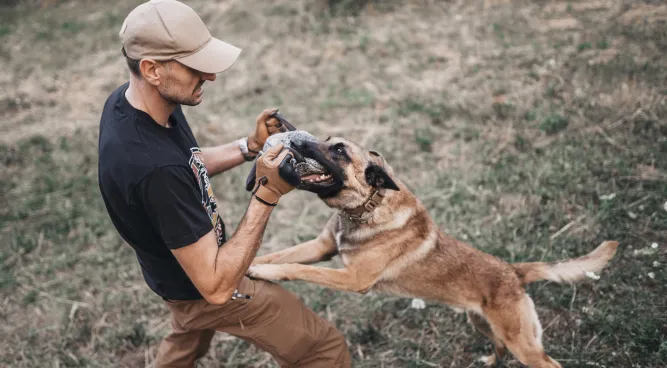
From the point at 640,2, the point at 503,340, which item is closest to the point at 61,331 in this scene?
the point at 503,340

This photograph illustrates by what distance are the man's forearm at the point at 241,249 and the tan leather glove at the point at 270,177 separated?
5 cm

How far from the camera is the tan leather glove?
2461 mm

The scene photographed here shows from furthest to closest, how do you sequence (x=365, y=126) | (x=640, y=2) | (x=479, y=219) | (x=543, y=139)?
(x=640, y=2)
(x=365, y=126)
(x=543, y=139)
(x=479, y=219)

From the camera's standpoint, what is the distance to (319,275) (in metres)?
3.01

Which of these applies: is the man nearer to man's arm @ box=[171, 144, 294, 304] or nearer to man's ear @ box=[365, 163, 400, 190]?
man's arm @ box=[171, 144, 294, 304]

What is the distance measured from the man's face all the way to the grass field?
7.49ft

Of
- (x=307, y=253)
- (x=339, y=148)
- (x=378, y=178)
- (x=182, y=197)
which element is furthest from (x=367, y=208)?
(x=182, y=197)

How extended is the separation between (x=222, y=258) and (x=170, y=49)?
1065 millimetres

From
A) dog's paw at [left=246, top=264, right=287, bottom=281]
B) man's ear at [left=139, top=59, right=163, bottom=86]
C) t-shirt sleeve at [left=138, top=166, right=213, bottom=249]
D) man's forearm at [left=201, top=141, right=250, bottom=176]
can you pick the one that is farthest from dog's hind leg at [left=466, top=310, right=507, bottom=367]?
man's ear at [left=139, top=59, right=163, bottom=86]

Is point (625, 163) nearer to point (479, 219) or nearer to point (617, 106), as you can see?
point (617, 106)

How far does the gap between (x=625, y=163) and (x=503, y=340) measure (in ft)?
8.49

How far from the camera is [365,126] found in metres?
6.39

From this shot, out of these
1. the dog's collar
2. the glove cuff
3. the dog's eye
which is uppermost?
the glove cuff

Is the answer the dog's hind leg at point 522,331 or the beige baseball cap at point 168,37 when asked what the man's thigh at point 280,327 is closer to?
the dog's hind leg at point 522,331
